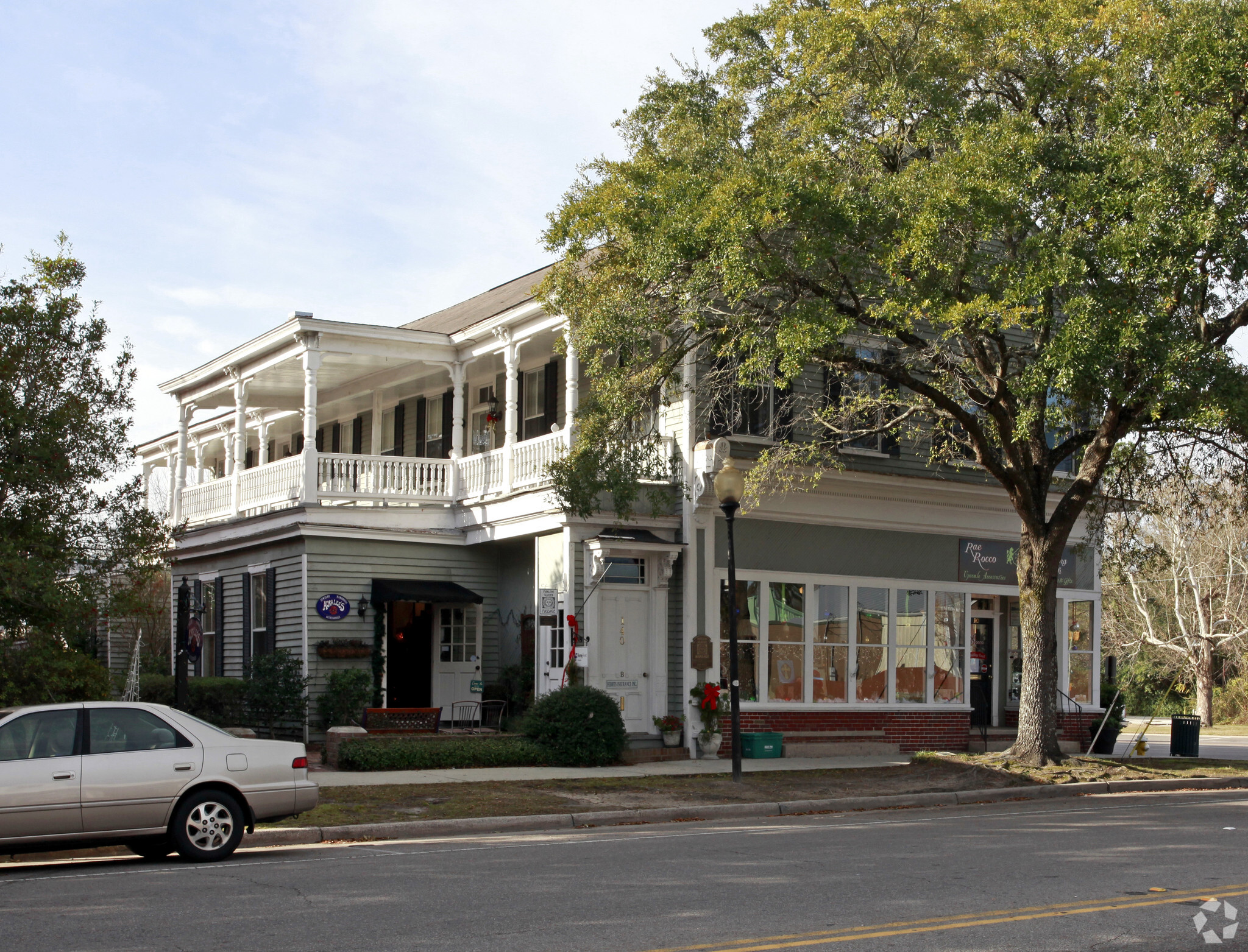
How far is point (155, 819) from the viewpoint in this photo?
10766mm

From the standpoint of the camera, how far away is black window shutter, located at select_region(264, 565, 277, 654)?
22.7 meters

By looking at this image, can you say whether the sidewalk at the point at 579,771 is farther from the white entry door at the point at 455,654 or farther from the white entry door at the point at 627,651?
the white entry door at the point at 455,654

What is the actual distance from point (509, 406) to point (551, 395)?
1.94 metres

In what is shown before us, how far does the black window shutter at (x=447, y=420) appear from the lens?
26.6 metres

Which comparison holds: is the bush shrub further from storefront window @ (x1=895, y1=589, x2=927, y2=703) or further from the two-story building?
storefront window @ (x1=895, y1=589, x2=927, y2=703)

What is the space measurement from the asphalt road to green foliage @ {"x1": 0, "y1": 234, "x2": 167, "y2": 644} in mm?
4410

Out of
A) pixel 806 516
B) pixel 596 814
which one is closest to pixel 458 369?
pixel 806 516

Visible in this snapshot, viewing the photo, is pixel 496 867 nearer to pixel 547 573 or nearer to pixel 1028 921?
pixel 1028 921

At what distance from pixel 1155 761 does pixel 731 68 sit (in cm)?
1372

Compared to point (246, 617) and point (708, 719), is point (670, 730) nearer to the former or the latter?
point (708, 719)

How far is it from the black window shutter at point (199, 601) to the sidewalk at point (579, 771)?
803 centimetres

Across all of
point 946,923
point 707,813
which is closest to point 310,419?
point 707,813

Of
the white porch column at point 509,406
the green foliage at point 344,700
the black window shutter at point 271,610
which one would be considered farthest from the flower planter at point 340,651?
the white porch column at point 509,406

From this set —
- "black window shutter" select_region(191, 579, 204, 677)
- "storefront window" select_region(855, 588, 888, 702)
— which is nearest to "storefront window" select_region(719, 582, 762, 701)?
"storefront window" select_region(855, 588, 888, 702)
